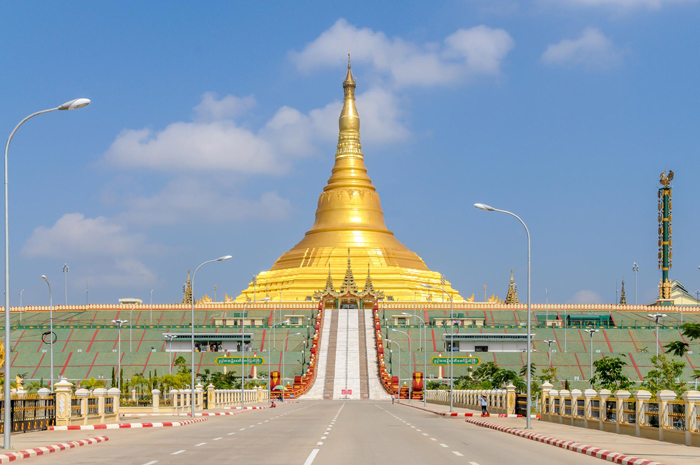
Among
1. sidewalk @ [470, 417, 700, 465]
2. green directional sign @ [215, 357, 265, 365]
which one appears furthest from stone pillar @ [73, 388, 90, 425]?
green directional sign @ [215, 357, 265, 365]

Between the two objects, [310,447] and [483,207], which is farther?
[483,207]

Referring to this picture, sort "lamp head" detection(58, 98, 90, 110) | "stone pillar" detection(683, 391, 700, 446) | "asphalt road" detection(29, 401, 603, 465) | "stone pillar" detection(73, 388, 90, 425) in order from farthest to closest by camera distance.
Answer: "stone pillar" detection(73, 388, 90, 425)
"stone pillar" detection(683, 391, 700, 446)
"lamp head" detection(58, 98, 90, 110)
"asphalt road" detection(29, 401, 603, 465)

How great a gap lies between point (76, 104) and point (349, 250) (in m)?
97.0

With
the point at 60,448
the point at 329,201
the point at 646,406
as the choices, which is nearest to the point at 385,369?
the point at 329,201

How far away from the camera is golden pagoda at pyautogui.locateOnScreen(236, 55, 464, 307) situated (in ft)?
383

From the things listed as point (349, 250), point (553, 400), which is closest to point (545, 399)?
point (553, 400)

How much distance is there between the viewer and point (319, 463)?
19.5 m

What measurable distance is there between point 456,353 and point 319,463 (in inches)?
2851

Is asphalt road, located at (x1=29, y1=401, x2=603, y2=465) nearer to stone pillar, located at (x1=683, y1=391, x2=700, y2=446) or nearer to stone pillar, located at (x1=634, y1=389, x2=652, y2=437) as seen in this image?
stone pillar, located at (x1=683, y1=391, x2=700, y2=446)

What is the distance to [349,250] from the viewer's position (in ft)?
394

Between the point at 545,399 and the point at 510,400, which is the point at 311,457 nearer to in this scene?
the point at 545,399

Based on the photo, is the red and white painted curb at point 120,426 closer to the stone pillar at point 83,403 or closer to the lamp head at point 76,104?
the stone pillar at point 83,403

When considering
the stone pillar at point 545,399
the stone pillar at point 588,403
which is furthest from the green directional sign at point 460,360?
the stone pillar at point 588,403

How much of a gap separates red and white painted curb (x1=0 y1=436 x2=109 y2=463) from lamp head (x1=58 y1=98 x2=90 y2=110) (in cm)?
813
